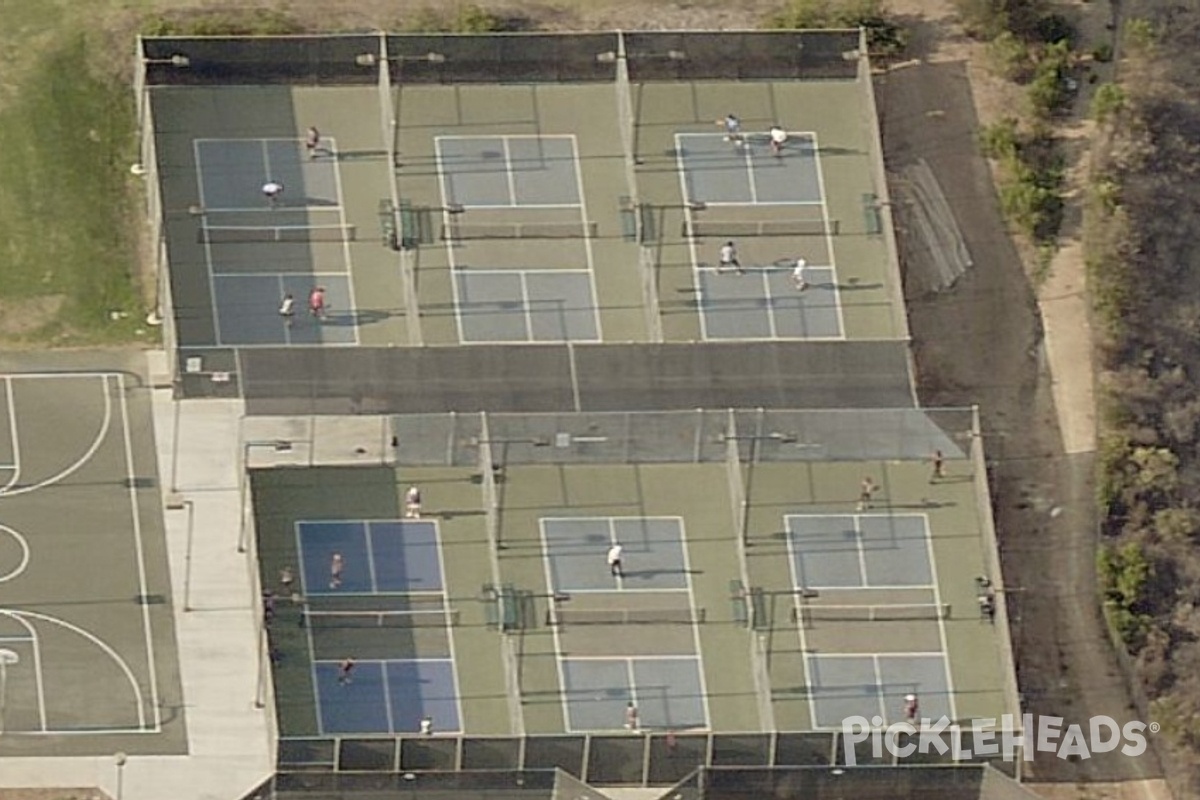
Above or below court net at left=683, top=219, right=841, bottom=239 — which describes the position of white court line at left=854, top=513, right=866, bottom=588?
below

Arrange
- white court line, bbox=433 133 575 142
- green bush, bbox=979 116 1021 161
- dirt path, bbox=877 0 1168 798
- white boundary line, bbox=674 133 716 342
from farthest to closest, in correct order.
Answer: green bush, bbox=979 116 1021 161, white court line, bbox=433 133 575 142, white boundary line, bbox=674 133 716 342, dirt path, bbox=877 0 1168 798

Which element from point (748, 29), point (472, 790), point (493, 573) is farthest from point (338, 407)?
point (748, 29)

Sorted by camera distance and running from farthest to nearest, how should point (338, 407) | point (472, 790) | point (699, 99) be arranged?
1. point (699, 99)
2. point (338, 407)
3. point (472, 790)

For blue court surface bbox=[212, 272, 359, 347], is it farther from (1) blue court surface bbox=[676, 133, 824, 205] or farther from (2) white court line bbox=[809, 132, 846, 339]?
(2) white court line bbox=[809, 132, 846, 339]

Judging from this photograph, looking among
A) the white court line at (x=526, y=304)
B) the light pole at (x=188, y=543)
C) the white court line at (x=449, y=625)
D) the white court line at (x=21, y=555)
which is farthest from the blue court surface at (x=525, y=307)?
the white court line at (x=21, y=555)

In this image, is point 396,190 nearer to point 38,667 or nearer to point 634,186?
point 634,186

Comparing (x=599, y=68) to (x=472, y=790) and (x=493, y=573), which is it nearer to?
(x=493, y=573)

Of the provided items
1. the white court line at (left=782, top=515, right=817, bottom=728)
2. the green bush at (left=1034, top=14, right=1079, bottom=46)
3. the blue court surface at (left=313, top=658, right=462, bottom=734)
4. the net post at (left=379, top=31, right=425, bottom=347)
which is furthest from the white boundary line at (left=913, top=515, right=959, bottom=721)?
the green bush at (left=1034, top=14, right=1079, bottom=46)
